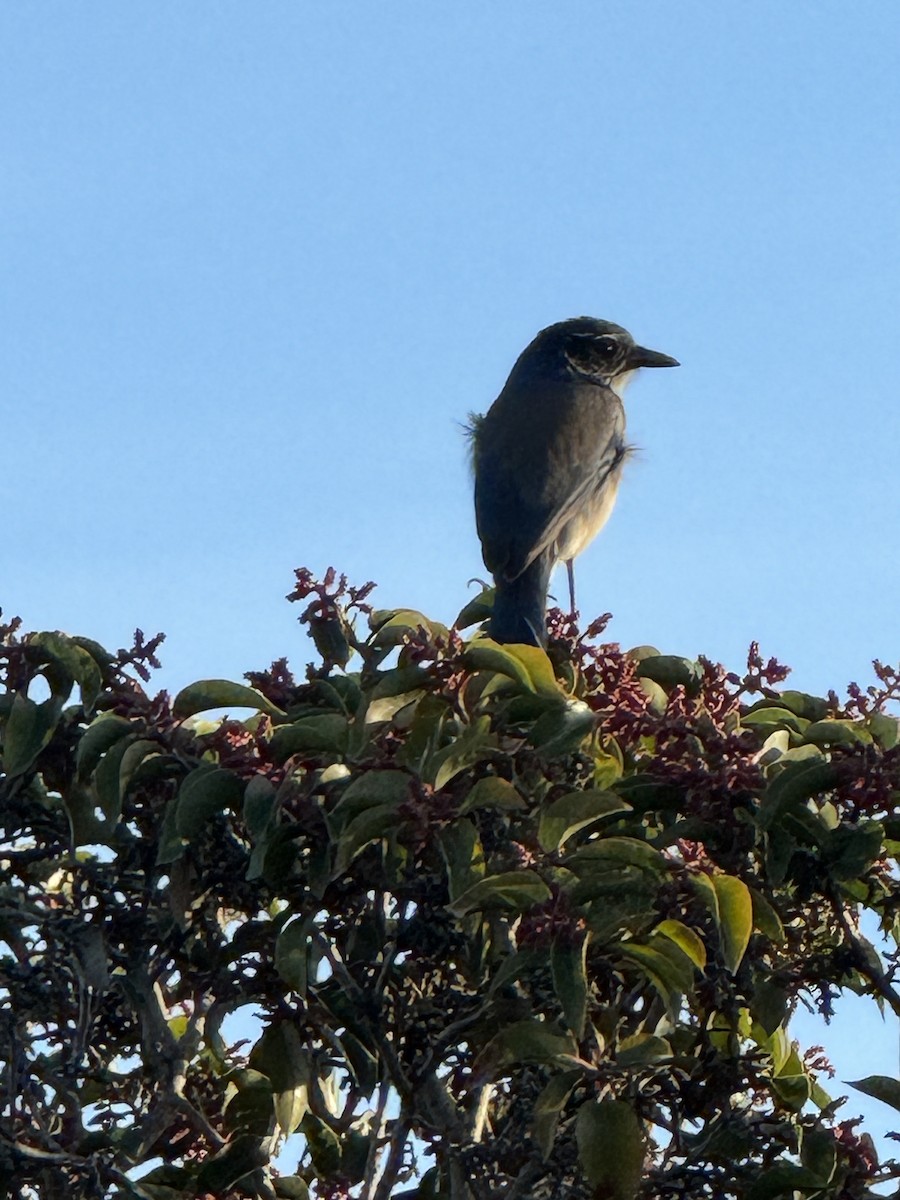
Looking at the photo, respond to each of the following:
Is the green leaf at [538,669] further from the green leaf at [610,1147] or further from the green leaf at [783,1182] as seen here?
the green leaf at [783,1182]

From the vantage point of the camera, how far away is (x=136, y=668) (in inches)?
153

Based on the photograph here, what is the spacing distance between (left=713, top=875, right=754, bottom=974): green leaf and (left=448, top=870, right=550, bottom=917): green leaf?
1.09 ft

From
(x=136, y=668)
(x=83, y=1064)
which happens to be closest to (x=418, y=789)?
(x=136, y=668)

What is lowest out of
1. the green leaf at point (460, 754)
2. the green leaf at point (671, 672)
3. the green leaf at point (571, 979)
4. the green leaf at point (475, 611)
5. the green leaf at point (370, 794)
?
the green leaf at point (571, 979)

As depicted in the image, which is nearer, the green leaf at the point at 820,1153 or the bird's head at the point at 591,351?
the green leaf at the point at 820,1153

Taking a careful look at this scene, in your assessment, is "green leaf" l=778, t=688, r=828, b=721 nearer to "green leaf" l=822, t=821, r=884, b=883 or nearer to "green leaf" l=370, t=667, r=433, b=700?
"green leaf" l=822, t=821, r=884, b=883

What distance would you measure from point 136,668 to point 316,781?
0.55m

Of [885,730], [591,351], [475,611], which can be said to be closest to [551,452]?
[591,351]

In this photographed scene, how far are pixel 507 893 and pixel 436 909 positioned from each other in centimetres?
37

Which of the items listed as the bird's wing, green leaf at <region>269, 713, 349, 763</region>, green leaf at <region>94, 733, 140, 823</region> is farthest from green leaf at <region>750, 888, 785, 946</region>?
the bird's wing

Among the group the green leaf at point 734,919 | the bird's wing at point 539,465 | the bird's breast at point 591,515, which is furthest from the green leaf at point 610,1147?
the bird's breast at point 591,515

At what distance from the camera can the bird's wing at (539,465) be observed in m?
7.49

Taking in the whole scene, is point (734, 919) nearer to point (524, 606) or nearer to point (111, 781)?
point (111, 781)

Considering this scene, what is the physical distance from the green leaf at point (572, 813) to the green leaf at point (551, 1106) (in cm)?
44
